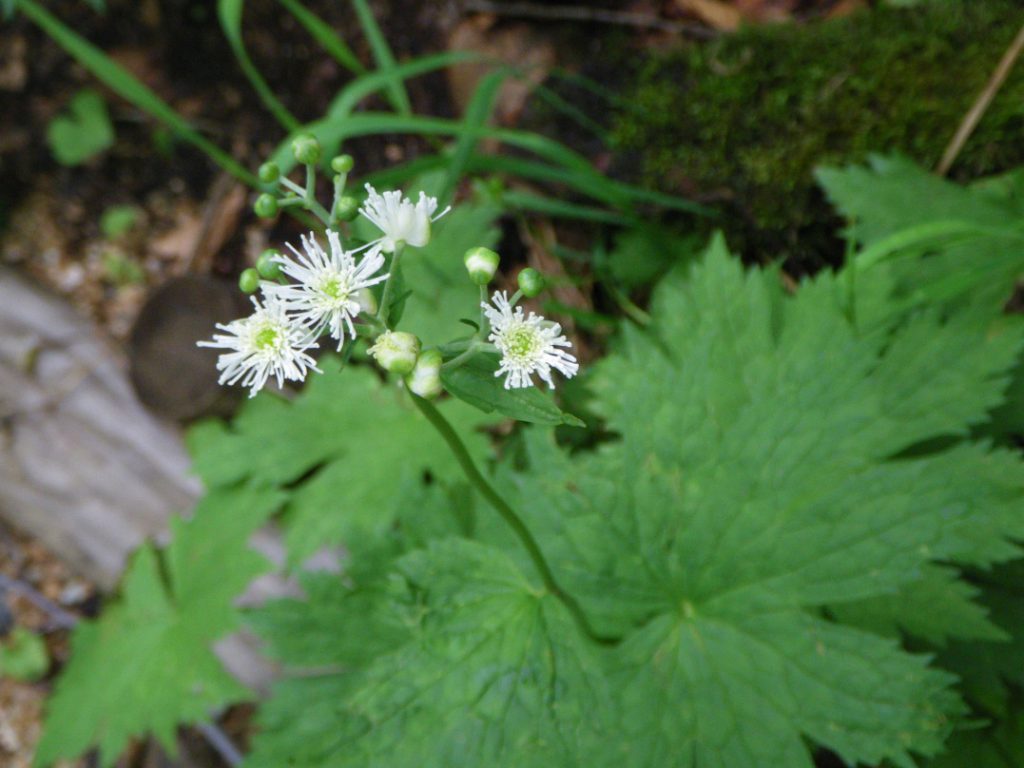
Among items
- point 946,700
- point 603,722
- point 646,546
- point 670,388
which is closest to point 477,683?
point 603,722

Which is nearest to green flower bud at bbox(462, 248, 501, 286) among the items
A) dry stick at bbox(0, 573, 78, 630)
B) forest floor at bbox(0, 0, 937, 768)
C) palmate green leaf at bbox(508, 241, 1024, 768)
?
palmate green leaf at bbox(508, 241, 1024, 768)

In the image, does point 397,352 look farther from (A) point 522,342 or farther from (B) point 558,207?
(B) point 558,207

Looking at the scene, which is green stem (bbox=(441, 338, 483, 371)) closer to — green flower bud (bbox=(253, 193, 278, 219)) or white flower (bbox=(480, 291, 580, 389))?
white flower (bbox=(480, 291, 580, 389))

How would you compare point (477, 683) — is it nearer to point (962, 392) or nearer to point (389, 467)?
point (389, 467)

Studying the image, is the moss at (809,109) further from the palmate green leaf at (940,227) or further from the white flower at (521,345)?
the white flower at (521,345)

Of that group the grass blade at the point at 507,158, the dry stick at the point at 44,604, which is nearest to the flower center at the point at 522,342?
the grass blade at the point at 507,158
